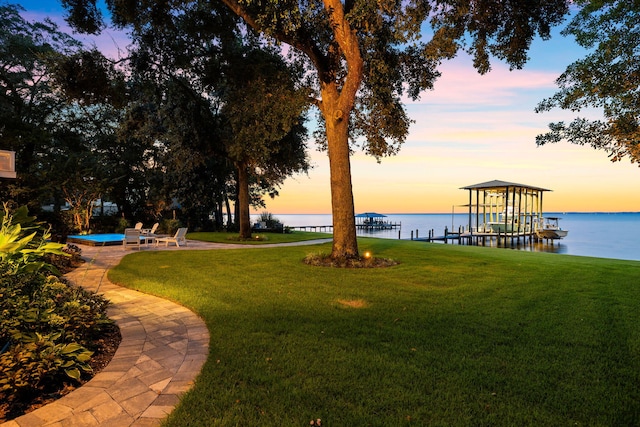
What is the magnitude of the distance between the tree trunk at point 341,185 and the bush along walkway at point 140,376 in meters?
5.21

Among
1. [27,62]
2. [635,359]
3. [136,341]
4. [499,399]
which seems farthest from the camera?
[27,62]

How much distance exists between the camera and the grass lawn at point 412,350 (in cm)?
271

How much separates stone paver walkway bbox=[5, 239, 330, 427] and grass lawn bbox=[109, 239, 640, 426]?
194 millimetres

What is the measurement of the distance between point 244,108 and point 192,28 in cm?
350

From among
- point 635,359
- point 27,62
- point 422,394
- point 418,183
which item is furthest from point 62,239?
point 418,183

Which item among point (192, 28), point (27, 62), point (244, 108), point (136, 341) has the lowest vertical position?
point (136, 341)

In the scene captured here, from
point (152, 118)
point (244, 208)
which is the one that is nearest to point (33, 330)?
point (244, 208)

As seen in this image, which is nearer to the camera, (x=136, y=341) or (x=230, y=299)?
(x=136, y=341)

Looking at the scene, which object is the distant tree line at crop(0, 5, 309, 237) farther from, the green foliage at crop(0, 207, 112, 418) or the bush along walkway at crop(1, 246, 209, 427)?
the green foliage at crop(0, 207, 112, 418)

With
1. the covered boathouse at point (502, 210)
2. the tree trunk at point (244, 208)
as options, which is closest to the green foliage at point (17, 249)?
the tree trunk at point (244, 208)

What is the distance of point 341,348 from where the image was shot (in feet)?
13.0

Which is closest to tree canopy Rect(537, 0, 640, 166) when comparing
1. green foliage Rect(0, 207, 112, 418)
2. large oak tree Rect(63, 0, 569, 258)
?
large oak tree Rect(63, 0, 569, 258)

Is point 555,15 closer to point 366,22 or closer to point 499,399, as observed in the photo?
point 366,22

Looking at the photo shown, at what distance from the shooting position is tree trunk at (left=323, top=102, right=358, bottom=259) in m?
9.84
